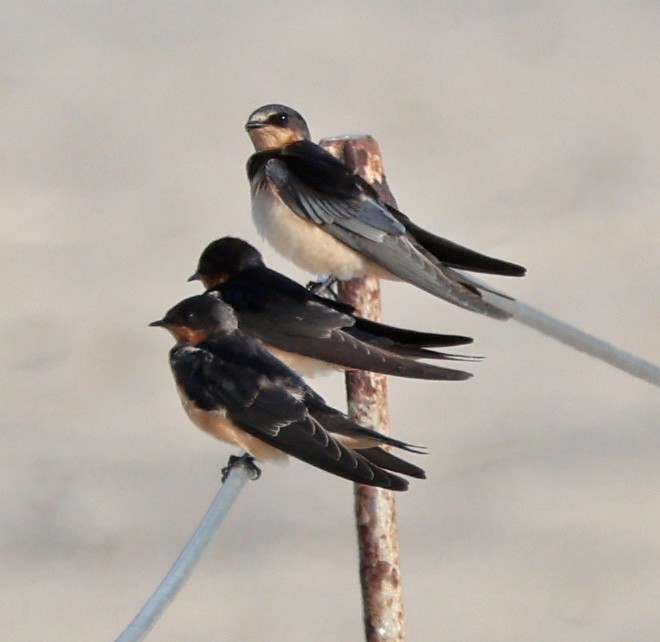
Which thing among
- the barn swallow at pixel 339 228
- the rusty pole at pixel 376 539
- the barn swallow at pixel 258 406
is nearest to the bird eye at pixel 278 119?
the barn swallow at pixel 339 228

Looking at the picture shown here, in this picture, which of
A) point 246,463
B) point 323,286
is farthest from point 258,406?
point 323,286

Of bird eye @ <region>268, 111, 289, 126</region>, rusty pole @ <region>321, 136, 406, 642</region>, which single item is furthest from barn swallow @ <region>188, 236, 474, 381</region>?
bird eye @ <region>268, 111, 289, 126</region>

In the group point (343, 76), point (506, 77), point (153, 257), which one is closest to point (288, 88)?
point (343, 76)

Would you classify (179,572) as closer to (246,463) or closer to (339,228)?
(246,463)

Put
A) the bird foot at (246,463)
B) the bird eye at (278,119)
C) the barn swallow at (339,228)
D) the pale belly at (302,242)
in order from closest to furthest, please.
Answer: the bird foot at (246,463) < the barn swallow at (339,228) < the pale belly at (302,242) < the bird eye at (278,119)

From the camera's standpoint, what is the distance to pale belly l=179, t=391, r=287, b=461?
9.37 ft

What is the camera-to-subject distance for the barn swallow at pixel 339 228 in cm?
353

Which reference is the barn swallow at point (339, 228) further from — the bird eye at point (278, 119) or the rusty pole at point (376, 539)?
the rusty pole at point (376, 539)

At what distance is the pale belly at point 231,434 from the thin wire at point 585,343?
0.43m

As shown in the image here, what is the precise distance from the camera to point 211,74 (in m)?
7.84

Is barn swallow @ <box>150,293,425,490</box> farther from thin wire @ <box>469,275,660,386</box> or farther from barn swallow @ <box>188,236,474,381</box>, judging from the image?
thin wire @ <box>469,275,660,386</box>

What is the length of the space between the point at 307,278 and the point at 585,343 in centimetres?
325

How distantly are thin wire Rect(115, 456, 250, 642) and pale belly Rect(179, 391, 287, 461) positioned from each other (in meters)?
0.62

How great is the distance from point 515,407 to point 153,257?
4.81 feet
